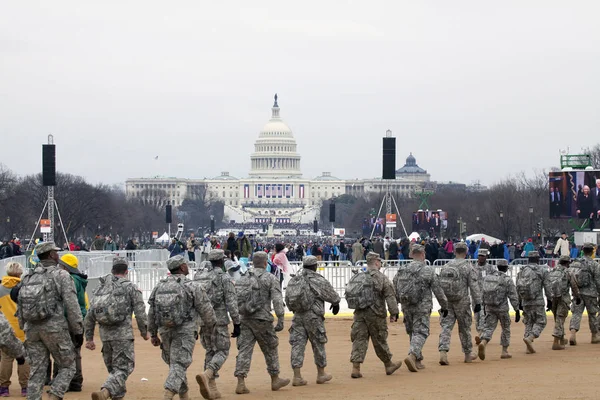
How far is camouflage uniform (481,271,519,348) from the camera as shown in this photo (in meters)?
17.3

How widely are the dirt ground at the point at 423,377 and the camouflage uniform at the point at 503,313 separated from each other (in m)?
0.34

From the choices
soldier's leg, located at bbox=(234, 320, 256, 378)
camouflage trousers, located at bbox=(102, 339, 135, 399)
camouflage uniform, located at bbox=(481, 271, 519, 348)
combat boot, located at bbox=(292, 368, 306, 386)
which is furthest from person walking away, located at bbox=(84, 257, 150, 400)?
camouflage uniform, located at bbox=(481, 271, 519, 348)

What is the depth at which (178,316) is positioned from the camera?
12938mm

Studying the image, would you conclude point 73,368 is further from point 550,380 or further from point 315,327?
point 550,380

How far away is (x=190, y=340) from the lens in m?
Answer: 13.0

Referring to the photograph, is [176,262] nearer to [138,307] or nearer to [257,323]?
[138,307]

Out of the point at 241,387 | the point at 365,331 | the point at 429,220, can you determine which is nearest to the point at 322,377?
the point at 365,331

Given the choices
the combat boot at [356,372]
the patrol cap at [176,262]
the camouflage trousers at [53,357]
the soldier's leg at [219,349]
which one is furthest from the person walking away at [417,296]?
the camouflage trousers at [53,357]

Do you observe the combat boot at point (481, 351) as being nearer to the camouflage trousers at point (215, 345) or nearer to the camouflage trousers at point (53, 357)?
the camouflage trousers at point (215, 345)

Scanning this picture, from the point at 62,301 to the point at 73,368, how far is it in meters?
0.70

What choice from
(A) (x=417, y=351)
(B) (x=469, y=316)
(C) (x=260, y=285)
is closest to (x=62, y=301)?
(C) (x=260, y=285)

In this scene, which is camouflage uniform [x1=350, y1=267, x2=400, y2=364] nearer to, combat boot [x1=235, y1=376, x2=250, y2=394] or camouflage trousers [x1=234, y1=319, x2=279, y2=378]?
camouflage trousers [x1=234, y1=319, x2=279, y2=378]

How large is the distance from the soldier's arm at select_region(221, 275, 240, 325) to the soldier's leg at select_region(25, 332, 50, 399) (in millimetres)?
2190

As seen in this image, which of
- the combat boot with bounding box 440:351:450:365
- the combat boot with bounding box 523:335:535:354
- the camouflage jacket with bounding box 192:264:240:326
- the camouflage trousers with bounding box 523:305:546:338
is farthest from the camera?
the camouflage trousers with bounding box 523:305:546:338
